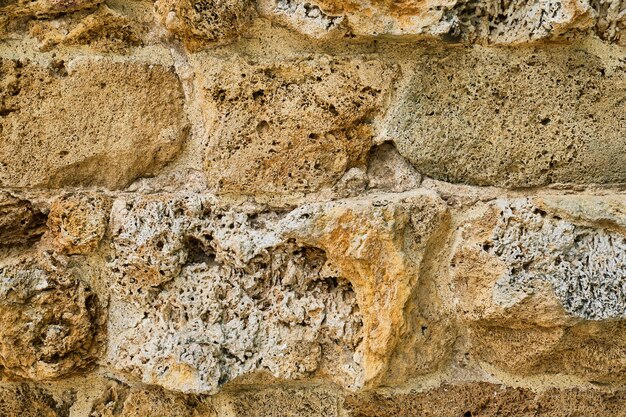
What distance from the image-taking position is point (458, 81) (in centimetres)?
108

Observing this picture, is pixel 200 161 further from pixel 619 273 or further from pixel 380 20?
pixel 619 273

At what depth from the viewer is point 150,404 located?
117cm

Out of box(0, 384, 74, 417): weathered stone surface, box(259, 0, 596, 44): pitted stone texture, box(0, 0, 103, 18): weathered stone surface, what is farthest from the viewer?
box(0, 384, 74, 417): weathered stone surface

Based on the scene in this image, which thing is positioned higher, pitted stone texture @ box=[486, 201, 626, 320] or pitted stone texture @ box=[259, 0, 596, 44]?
pitted stone texture @ box=[259, 0, 596, 44]

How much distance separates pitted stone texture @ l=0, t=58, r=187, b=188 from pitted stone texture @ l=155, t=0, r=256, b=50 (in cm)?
9

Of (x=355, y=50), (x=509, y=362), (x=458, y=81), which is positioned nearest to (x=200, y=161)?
(x=355, y=50)

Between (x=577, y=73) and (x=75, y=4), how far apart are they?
30.8 inches

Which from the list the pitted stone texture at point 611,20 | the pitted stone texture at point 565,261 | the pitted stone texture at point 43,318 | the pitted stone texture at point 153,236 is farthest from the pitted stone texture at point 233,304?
the pitted stone texture at point 611,20

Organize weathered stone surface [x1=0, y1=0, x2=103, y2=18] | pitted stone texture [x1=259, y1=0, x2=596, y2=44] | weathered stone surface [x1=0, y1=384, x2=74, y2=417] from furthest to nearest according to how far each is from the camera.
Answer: weathered stone surface [x1=0, y1=384, x2=74, y2=417] → weathered stone surface [x1=0, y1=0, x2=103, y2=18] → pitted stone texture [x1=259, y1=0, x2=596, y2=44]

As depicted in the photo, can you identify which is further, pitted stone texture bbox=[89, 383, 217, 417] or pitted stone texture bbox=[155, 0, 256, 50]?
pitted stone texture bbox=[89, 383, 217, 417]

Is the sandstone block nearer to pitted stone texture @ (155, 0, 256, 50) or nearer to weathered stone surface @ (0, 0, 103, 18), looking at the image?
pitted stone texture @ (155, 0, 256, 50)

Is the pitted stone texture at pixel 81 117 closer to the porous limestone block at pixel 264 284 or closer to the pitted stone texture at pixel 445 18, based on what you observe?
the porous limestone block at pixel 264 284

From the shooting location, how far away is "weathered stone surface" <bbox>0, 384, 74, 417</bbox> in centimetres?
123

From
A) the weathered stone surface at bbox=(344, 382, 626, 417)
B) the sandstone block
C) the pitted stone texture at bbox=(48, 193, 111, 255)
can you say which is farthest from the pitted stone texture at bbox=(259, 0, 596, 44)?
the weathered stone surface at bbox=(344, 382, 626, 417)
